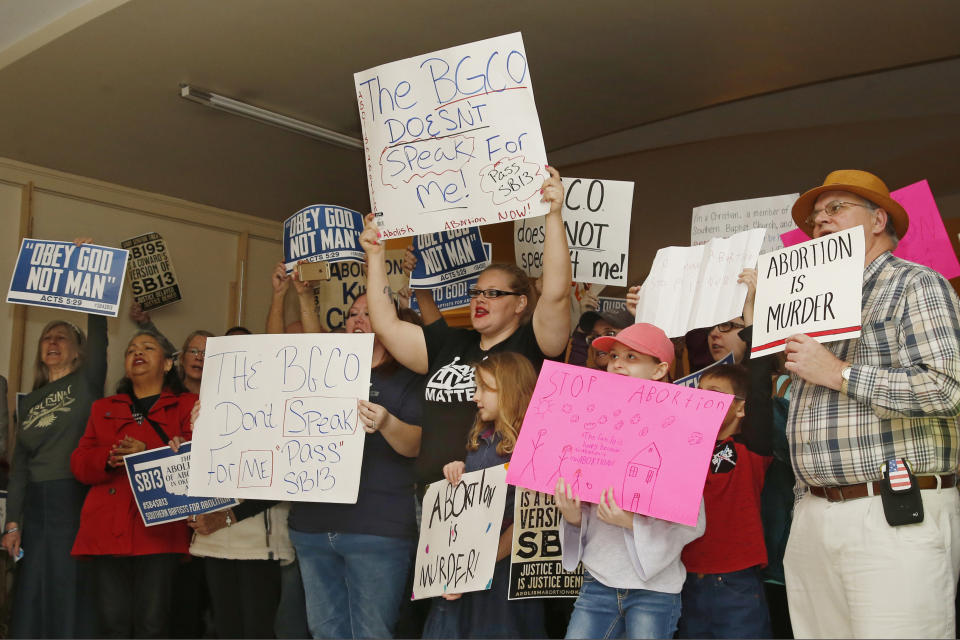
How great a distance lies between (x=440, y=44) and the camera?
6012 millimetres

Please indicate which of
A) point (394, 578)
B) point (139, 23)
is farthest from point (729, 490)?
point (139, 23)

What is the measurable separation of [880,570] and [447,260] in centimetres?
250

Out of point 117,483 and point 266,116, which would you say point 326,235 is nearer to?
point 117,483

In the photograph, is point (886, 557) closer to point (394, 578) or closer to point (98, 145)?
point (394, 578)

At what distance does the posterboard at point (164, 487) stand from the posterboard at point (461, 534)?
4.01 ft

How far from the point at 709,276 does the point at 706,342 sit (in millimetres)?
907

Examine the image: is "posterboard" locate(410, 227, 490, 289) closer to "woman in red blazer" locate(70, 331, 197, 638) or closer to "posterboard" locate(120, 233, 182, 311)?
"woman in red blazer" locate(70, 331, 197, 638)

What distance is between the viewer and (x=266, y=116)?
22.3ft

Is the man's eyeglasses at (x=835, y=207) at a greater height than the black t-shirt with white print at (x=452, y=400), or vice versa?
the man's eyeglasses at (x=835, y=207)

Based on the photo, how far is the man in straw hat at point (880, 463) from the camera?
2520 mm

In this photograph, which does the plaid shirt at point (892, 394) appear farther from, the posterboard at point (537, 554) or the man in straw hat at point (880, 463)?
the posterboard at point (537, 554)

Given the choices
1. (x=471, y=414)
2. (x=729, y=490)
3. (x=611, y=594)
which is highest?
(x=471, y=414)

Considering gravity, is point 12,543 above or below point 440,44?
below

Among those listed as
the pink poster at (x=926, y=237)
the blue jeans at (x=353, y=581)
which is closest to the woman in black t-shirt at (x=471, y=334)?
the blue jeans at (x=353, y=581)
